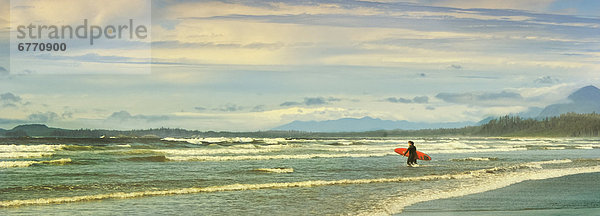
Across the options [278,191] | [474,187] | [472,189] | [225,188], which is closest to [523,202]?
[472,189]

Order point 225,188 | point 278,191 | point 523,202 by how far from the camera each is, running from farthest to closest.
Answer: point 225,188
point 278,191
point 523,202

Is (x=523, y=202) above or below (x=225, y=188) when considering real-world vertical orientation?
below

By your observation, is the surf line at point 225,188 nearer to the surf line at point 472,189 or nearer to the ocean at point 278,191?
the ocean at point 278,191

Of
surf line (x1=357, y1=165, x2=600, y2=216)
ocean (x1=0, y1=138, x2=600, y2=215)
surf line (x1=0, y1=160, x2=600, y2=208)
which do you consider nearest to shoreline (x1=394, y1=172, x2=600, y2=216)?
ocean (x1=0, y1=138, x2=600, y2=215)

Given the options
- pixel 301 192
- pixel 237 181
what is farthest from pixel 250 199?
pixel 237 181

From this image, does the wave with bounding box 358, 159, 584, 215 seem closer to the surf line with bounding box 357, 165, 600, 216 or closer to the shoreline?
the surf line with bounding box 357, 165, 600, 216

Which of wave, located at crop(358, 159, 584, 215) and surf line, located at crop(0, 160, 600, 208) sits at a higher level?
surf line, located at crop(0, 160, 600, 208)

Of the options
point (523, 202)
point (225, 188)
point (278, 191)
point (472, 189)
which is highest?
point (225, 188)

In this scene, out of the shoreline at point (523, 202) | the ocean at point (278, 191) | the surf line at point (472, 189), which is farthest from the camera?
the surf line at point (472, 189)

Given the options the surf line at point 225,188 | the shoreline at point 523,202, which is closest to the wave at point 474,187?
the shoreline at point 523,202

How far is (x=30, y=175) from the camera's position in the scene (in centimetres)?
2870

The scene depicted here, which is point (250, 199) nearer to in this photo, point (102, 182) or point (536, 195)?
point (102, 182)

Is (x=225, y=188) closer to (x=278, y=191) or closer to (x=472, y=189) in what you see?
(x=278, y=191)

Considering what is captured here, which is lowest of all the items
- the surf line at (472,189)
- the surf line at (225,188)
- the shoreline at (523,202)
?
the shoreline at (523,202)
